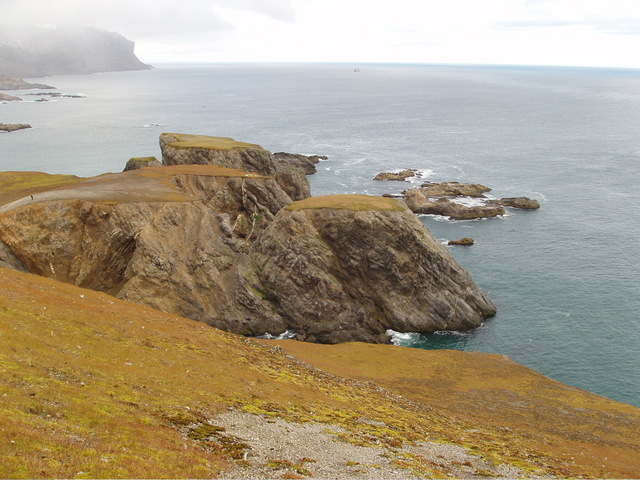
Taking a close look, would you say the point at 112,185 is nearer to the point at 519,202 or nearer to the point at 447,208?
the point at 447,208

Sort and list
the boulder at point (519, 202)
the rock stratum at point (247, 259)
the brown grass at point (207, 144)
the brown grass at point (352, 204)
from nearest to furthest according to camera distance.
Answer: the rock stratum at point (247, 259) < the brown grass at point (352, 204) < the brown grass at point (207, 144) < the boulder at point (519, 202)

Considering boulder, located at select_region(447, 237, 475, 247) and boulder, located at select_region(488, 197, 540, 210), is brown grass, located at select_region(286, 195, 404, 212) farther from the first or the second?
boulder, located at select_region(488, 197, 540, 210)

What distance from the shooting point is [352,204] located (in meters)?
79.6

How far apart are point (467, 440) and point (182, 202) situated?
52412 millimetres

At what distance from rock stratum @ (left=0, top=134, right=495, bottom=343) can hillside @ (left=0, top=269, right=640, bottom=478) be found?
1311 cm

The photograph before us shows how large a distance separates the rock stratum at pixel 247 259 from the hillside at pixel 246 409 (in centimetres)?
1311

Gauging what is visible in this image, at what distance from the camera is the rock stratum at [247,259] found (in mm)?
66938

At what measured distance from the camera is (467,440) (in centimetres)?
3641

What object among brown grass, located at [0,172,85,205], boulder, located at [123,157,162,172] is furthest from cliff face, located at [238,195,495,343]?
boulder, located at [123,157,162,172]

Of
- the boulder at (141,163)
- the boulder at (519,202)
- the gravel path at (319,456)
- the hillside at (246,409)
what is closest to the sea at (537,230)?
the boulder at (519,202)

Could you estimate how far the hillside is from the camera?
69.8 ft

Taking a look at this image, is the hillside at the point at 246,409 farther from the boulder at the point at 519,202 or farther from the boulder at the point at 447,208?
the boulder at the point at 519,202

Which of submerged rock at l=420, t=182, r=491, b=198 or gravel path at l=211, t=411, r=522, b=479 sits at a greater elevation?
submerged rock at l=420, t=182, r=491, b=198

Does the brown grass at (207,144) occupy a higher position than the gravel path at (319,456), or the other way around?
the brown grass at (207,144)
